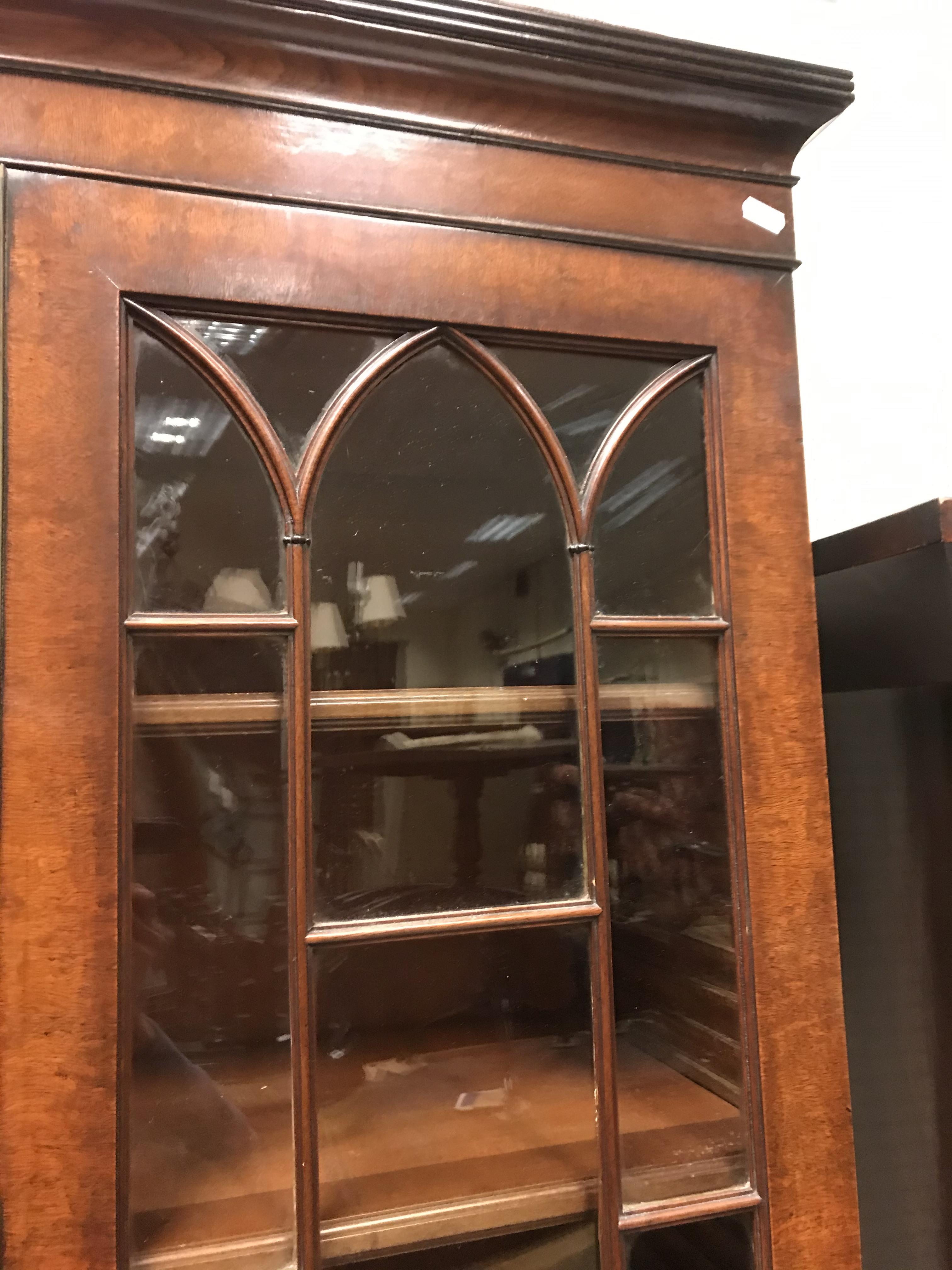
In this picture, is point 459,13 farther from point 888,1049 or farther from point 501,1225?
point 888,1049

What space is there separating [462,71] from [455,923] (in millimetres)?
546

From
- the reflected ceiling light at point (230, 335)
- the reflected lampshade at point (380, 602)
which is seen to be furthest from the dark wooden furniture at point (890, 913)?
the reflected ceiling light at point (230, 335)

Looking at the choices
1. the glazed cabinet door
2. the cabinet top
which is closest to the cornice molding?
the cabinet top

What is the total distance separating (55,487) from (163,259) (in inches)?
6.0

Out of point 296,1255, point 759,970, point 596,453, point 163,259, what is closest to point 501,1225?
point 296,1255

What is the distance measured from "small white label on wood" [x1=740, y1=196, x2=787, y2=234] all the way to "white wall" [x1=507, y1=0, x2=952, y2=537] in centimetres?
40

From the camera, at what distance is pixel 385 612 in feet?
1.83

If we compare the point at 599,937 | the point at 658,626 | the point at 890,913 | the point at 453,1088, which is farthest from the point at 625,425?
the point at 890,913

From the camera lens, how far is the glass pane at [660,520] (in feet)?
1.92

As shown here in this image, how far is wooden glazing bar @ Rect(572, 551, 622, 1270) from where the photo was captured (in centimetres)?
52

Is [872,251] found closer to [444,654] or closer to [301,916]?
[444,654]

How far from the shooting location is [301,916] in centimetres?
50

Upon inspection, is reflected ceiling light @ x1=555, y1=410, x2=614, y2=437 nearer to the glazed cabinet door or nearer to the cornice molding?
the glazed cabinet door

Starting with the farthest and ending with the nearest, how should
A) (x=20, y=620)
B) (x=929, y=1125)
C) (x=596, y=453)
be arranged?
1. (x=929, y=1125)
2. (x=596, y=453)
3. (x=20, y=620)
